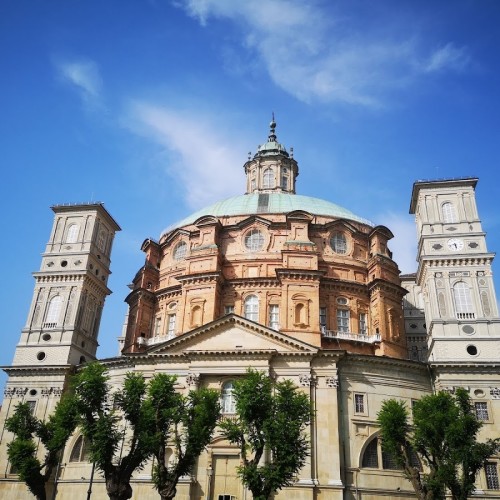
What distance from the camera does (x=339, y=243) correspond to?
47156mm

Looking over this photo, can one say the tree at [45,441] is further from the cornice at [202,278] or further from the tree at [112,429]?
the cornice at [202,278]

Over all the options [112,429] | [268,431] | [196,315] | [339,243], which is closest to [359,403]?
[268,431]

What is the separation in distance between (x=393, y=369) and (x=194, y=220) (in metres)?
22.4

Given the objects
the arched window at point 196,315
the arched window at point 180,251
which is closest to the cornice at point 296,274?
the arched window at point 196,315

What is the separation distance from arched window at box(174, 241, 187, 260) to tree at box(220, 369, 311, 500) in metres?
21.2

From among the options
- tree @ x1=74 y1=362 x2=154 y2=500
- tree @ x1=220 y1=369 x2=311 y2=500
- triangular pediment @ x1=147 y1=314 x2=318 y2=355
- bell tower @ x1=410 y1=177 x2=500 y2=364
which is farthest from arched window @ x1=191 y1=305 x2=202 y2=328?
bell tower @ x1=410 y1=177 x2=500 y2=364

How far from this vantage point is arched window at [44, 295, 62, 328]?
46.2 metres

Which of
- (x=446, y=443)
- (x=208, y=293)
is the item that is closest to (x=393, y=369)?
(x=446, y=443)

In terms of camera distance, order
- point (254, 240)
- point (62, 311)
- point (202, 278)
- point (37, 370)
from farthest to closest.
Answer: point (254, 240) < point (62, 311) < point (37, 370) < point (202, 278)

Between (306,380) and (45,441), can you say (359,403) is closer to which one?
(306,380)

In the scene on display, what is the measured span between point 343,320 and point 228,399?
39.5 ft

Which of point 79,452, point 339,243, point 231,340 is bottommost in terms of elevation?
point 79,452

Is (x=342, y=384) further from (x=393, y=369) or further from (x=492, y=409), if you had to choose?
(x=492, y=409)

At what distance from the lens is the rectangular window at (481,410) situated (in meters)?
37.3
